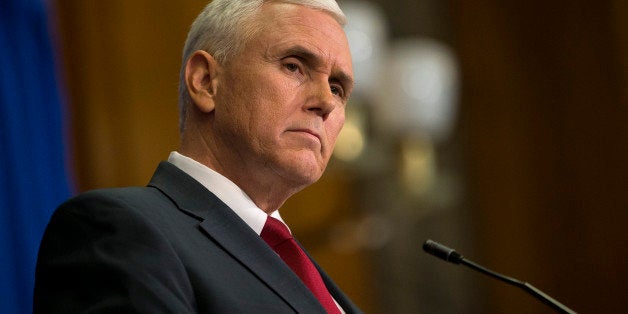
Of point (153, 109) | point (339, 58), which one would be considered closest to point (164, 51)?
point (153, 109)

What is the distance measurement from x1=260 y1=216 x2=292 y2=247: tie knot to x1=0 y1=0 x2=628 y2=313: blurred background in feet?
7.45

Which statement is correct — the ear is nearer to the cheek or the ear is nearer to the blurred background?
the cheek

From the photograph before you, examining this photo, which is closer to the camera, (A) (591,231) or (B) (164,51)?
(B) (164,51)

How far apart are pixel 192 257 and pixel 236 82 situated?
0.56 metres

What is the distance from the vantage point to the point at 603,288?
4.76m

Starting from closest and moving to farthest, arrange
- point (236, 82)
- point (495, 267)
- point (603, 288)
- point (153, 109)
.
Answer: point (236, 82), point (153, 109), point (603, 288), point (495, 267)

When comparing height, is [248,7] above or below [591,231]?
above

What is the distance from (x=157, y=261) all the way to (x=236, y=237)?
0.29 m

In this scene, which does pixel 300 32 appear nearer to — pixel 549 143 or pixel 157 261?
pixel 157 261

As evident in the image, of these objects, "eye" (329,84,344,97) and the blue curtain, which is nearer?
"eye" (329,84,344,97)

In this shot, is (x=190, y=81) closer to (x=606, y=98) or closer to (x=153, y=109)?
(x=153, y=109)

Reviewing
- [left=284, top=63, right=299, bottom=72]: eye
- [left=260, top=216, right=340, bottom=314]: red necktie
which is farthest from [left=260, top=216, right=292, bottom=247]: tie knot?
[left=284, top=63, right=299, bottom=72]: eye

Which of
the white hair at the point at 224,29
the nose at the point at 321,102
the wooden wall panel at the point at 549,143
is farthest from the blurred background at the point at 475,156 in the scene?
the nose at the point at 321,102

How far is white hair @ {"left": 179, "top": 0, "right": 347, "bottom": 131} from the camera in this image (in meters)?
2.06
